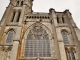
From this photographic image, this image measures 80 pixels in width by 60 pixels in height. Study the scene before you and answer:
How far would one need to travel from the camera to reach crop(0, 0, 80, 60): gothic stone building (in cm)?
1398

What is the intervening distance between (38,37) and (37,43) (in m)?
1.17

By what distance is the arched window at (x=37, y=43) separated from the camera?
14786 millimetres

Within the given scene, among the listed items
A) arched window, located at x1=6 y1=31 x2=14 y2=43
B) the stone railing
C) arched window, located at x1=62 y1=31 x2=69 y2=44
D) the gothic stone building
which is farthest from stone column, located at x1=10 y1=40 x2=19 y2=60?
arched window, located at x1=62 y1=31 x2=69 y2=44

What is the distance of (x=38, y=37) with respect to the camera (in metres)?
16.9

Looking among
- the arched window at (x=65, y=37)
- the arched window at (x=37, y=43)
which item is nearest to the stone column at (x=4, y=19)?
the arched window at (x=37, y=43)

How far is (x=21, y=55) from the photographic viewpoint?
46.9 feet

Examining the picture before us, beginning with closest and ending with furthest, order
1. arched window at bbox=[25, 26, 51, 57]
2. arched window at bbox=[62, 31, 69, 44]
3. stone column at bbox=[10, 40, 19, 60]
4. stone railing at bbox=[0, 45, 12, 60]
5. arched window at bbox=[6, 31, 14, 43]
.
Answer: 1. stone column at bbox=[10, 40, 19, 60]
2. stone railing at bbox=[0, 45, 12, 60]
3. arched window at bbox=[25, 26, 51, 57]
4. arched window at bbox=[6, 31, 14, 43]
5. arched window at bbox=[62, 31, 69, 44]

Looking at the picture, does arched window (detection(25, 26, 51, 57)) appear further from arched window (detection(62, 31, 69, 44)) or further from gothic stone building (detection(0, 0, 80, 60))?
arched window (detection(62, 31, 69, 44))

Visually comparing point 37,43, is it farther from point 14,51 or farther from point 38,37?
point 14,51

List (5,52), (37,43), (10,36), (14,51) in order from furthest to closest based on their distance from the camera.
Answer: (10,36) < (37,43) < (5,52) < (14,51)

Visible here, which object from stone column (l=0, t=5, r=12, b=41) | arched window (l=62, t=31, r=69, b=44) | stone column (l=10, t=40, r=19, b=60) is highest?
stone column (l=0, t=5, r=12, b=41)

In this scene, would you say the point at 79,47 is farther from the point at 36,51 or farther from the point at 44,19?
the point at 44,19

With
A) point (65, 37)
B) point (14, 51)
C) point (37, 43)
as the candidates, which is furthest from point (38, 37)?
point (14, 51)

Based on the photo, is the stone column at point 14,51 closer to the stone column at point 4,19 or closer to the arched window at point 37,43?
the arched window at point 37,43
